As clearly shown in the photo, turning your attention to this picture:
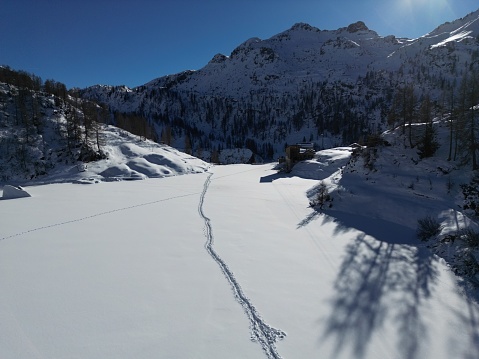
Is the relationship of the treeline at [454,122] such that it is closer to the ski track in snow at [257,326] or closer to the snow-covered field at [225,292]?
the snow-covered field at [225,292]

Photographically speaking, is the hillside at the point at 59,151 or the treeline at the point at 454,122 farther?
the hillside at the point at 59,151

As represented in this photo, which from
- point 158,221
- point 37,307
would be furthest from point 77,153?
point 37,307

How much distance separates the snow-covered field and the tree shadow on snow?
5 centimetres

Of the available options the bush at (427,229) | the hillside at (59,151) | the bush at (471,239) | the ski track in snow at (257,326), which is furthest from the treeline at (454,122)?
the hillside at (59,151)

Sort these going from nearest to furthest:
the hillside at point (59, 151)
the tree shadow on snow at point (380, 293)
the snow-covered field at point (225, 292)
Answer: the snow-covered field at point (225, 292) → the tree shadow on snow at point (380, 293) → the hillside at point (59, 151)

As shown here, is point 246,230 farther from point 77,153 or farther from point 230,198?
point 77,153

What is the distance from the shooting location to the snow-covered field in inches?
249

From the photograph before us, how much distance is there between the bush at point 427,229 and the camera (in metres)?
14.8

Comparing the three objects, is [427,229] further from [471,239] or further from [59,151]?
[59,151]

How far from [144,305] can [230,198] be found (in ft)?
60.9

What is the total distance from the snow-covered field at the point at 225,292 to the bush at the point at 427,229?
22.8 inches

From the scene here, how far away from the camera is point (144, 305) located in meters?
7.72

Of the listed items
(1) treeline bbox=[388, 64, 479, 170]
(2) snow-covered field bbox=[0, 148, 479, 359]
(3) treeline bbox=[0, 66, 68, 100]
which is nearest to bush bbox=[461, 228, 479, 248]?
(2) snow-covered field bbox=[0, 148, 479, 359]

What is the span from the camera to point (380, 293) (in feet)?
29.8
